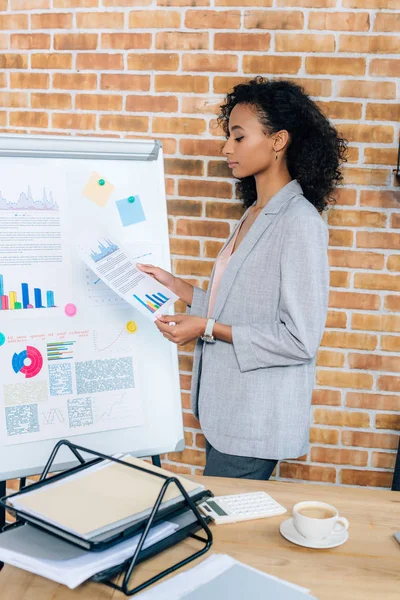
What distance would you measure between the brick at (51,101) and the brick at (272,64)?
2.39ft

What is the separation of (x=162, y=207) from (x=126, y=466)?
0.97 meters

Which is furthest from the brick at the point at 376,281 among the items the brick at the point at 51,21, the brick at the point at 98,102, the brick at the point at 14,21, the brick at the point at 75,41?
the brick at the point at 14,21

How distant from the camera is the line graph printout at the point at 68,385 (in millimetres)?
1721

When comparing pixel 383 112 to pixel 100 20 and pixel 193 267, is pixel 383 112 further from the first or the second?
pixel 100 20

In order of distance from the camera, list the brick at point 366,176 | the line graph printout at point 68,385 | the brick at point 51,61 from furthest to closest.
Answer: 1. the brick at point 51,61
2. the brick at point 366,176
3. the line graph printout at point 68,385

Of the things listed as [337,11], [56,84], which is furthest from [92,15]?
[337,11]

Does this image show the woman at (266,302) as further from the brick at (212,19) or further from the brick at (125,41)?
the brick at (125,41)

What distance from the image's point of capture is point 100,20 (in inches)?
94.8

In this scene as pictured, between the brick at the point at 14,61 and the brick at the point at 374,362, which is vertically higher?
the brick at the point at 14,61

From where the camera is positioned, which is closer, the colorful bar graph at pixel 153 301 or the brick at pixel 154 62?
the colorful bar graph at pixel 153 301

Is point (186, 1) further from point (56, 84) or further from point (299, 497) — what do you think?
point (299, 497)

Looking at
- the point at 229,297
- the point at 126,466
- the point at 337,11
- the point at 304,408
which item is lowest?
the point at 304,408

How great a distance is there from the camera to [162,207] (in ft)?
6.56

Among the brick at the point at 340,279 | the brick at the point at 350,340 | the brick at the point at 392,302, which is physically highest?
the brick at the point at 340,279
